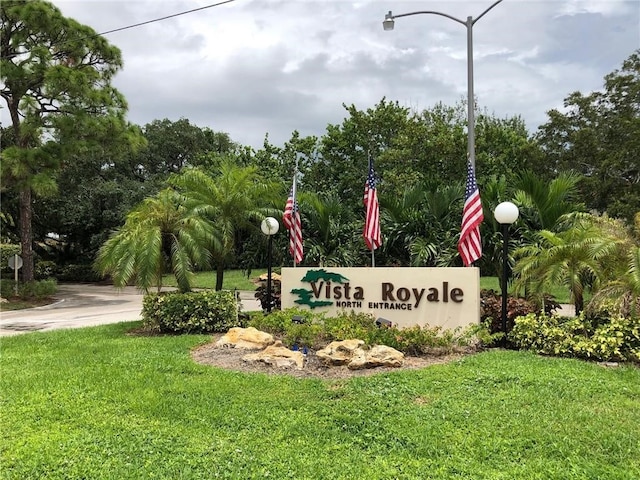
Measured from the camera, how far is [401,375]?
6250 millimetres

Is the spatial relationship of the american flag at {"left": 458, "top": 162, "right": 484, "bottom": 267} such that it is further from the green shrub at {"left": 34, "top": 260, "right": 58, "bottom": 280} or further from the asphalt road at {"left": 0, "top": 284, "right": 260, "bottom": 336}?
the green shrub at {"left": 34, "top": 260, "right": 58, "bottom": 280}

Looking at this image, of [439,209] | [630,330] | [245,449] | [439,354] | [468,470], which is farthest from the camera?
[439,209]

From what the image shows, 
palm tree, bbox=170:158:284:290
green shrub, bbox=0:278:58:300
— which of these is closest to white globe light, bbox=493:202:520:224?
palm tree, bbox=170:158:284:290

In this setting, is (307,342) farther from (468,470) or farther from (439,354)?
(468,470)

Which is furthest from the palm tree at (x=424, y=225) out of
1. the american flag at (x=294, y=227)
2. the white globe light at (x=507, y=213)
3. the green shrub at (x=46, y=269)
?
the green shrub at (x=46, y=269)

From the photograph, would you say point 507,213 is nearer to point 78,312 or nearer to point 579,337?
point 579,337

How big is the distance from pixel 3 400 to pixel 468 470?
490 centimetres

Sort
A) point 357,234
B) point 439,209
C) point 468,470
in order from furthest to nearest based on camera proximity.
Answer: point 357,234 → point 439,209 → point 468,470

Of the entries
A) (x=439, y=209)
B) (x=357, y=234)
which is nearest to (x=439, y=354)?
(x=439, y=209)

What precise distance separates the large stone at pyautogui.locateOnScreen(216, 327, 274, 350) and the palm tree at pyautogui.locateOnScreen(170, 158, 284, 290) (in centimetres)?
424

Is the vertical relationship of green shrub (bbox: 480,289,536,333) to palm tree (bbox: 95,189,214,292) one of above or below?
below

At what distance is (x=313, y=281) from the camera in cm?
1038

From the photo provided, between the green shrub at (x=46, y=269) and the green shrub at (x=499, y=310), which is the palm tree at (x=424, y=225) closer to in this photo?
the green shrub at (x=499, y=310)

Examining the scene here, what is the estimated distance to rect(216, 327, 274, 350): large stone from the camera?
7931mm
